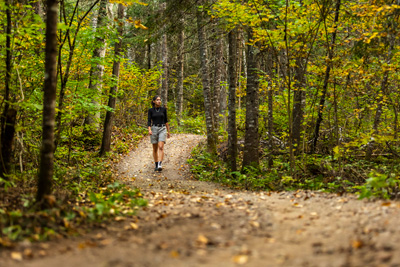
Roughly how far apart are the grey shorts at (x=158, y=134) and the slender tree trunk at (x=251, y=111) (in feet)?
8.72

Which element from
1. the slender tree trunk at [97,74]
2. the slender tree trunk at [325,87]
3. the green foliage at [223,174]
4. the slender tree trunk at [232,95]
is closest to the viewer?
the slender tree trunk at [325,87]

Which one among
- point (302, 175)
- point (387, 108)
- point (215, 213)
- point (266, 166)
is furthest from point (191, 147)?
point (215, 213)

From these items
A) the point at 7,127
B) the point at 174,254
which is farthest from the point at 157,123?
the point at 174,254

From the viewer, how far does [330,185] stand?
21.1 feet

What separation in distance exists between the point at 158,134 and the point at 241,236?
21.4 feet

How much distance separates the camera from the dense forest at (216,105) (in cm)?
451

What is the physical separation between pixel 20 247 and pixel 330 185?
226 inches

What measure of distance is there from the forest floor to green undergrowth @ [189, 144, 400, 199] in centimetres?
78

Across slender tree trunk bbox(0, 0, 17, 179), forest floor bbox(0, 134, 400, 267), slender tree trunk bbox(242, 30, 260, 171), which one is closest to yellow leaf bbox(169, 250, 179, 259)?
forest floor bbox(0, 134, 400, 267)

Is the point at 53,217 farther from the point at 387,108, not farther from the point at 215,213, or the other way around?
the point at 387,108

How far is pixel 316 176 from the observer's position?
27.0 feet

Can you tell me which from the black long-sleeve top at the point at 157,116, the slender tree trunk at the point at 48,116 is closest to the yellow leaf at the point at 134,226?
the slender tree trunk at the point at 48,116

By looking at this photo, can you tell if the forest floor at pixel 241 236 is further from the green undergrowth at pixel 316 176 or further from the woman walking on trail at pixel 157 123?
the woman walking on trail at pixel 157 123

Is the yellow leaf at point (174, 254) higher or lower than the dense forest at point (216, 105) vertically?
lower
